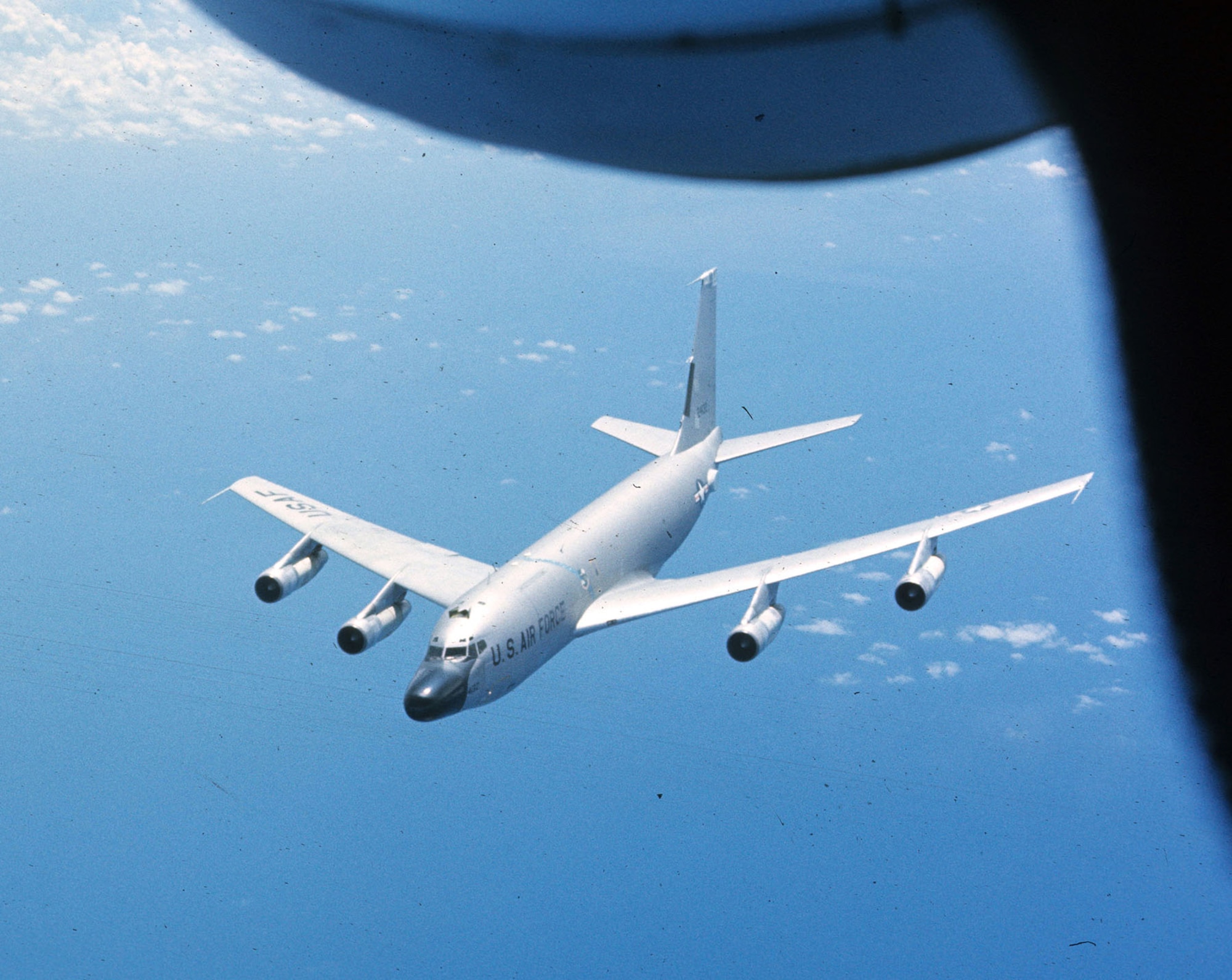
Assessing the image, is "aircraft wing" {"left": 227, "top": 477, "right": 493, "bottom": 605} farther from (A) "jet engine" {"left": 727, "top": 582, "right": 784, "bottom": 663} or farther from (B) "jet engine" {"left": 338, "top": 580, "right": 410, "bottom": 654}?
(A) "jet engine" {"left": 727, "top": 582, "right": 784, "bottom": 663}

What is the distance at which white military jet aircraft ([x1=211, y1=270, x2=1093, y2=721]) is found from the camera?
20.5 meters

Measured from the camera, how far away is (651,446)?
28469mm

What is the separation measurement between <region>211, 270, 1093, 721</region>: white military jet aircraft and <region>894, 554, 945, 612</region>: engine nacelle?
0.02 metres

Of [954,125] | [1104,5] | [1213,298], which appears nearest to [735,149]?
[954,125]

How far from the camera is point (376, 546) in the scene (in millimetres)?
25016

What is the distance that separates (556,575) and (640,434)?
746 centimetres

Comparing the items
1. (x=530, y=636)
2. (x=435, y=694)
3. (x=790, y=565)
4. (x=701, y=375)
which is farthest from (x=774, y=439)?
(x=435, y=694)

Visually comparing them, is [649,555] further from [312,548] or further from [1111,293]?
[1111,293]

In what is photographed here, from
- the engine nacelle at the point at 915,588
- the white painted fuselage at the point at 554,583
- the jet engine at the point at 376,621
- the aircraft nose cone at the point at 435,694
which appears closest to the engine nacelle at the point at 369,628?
the jet engine at the point at 376,621

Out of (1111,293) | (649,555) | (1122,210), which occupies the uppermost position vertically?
(1122,210)

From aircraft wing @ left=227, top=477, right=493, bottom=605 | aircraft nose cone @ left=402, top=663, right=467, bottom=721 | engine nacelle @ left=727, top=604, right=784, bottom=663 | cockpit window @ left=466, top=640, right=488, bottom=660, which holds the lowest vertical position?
engine nacelle @ left=727, top=604, right=784, bottom=663

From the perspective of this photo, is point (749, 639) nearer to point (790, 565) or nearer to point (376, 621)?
point (790, 565)

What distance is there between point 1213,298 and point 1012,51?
6.02ft

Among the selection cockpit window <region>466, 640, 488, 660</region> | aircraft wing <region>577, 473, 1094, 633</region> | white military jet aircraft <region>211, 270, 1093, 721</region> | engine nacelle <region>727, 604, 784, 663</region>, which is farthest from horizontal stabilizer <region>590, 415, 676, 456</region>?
cockpit window <region>466, 640, 488, 660</region>
